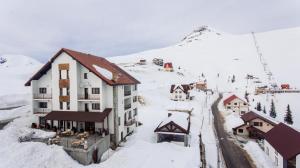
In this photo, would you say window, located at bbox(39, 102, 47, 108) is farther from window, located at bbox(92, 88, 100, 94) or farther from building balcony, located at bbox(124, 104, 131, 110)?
building balcony, located at bbox(124, 104, 131, 110)

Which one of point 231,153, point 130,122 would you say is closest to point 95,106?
point 130,122

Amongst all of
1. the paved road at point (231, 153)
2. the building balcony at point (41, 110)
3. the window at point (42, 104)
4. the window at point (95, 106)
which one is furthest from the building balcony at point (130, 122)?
the paved road at point (231, 153)

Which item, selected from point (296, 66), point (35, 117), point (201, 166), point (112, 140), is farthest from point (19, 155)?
point (296, 66)

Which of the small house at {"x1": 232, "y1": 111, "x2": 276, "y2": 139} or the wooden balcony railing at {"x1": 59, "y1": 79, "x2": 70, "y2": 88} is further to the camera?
the small house at {"x1": 232, "y1": 111, "x2": 276, "y2": 139}

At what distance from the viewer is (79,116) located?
3203cm

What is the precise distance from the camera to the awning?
101 ft

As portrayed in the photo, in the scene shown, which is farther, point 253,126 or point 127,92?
point 253,126

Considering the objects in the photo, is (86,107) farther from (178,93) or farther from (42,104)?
(178,93)

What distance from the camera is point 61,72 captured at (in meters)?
33.7

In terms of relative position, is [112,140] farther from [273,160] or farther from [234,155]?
[273,160]

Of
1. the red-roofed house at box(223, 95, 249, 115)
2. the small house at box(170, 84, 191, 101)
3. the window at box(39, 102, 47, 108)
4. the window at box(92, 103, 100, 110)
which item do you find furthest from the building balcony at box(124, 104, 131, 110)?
the small house at box(170, 84, 191, 101)

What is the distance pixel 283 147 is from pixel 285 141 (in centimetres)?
150

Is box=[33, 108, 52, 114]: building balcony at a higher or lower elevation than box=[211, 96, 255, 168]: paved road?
higher

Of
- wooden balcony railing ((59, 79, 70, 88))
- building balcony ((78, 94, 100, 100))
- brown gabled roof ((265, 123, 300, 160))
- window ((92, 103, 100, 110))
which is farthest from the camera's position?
wooden balcony railing ((59, 79, 70, 88))
